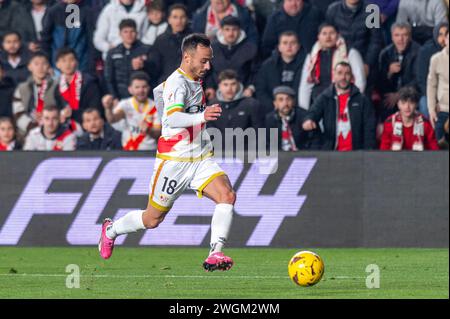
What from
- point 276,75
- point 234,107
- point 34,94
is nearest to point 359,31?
point 276,75

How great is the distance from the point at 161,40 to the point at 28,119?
2153 mm

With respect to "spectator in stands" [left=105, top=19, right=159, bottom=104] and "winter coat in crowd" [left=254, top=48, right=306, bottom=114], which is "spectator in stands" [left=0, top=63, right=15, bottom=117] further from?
"winter coat in crowd" [left=254, top=48, right=306, bottom=114]

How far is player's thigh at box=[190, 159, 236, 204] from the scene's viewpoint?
33.2 feet

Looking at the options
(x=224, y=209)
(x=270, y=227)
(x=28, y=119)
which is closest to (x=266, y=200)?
(x=270, y=227)

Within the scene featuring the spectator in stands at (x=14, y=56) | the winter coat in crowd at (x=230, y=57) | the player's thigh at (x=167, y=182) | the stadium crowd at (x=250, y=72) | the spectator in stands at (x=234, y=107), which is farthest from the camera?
the spectator in stands at (x=14, y=56)

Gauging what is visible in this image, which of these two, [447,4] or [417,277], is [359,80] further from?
[417,277]

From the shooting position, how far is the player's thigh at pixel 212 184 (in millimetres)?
10125

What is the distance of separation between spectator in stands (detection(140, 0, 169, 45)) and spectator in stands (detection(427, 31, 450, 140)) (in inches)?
147

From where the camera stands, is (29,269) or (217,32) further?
(217,32)

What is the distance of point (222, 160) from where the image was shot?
14703 millimetres

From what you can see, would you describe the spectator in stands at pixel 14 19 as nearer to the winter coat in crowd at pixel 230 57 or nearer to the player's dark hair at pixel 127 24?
the player's dark hair at pixel 127 24

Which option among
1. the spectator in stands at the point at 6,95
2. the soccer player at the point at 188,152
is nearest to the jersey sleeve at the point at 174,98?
the soccer player at the point at 188,152

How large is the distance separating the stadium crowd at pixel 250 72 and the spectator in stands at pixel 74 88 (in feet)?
0.05

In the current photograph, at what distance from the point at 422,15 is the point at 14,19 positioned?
5852 mm
